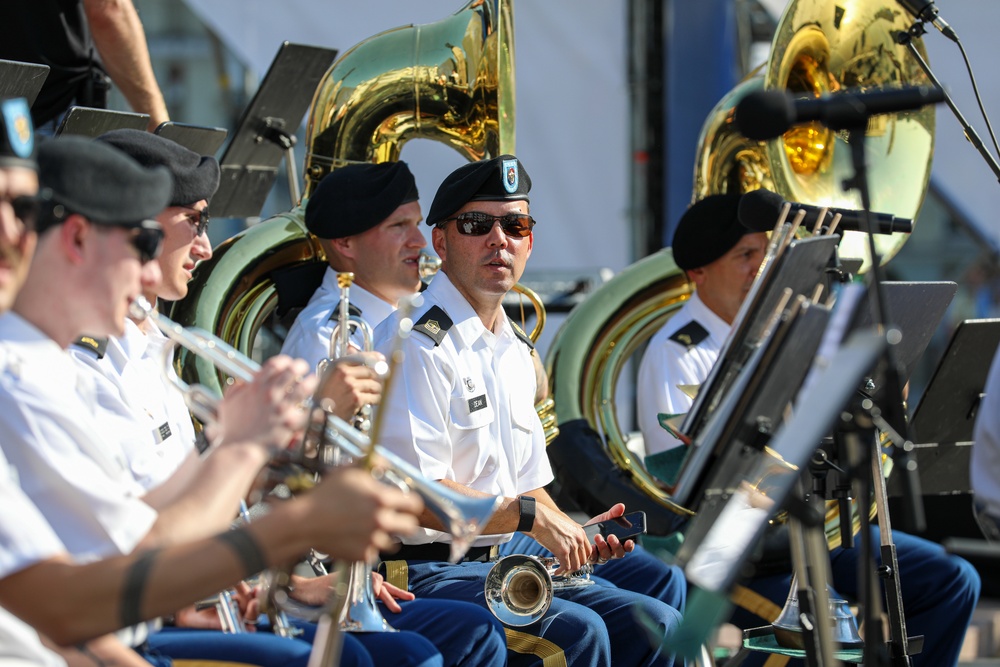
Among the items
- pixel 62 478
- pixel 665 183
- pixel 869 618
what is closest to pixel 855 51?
pixel 665 183

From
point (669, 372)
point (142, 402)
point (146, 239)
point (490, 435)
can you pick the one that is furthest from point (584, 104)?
point (146, 239)

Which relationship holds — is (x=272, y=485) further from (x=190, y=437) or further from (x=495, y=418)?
(x=495, y=418)

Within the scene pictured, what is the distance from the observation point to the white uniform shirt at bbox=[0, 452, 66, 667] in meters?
1.78

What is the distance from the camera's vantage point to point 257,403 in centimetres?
204

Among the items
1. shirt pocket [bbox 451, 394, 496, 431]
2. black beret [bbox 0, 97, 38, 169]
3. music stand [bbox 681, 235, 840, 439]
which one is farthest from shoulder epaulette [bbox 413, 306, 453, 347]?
black beret [bbox 0, 97, 38, 169]

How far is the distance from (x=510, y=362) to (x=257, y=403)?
1.68 meters

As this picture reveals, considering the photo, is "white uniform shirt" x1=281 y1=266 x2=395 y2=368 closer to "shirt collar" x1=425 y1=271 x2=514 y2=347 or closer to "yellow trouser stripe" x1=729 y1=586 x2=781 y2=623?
"shirt collar" x1=425 y1=271 x2=514 y2=347

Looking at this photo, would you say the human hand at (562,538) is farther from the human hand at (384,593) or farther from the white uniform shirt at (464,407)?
the human hand at (384,593)

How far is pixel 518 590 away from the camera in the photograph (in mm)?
3158

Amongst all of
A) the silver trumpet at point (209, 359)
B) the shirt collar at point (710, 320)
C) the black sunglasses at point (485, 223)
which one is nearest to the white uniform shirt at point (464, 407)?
the black sunglasses at point (485, 223)

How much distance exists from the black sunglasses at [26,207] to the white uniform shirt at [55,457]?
154 mm

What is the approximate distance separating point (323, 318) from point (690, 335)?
1350 mm

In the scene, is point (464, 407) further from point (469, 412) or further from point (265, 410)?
point (265, 410)

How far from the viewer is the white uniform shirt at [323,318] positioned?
3.76 m
